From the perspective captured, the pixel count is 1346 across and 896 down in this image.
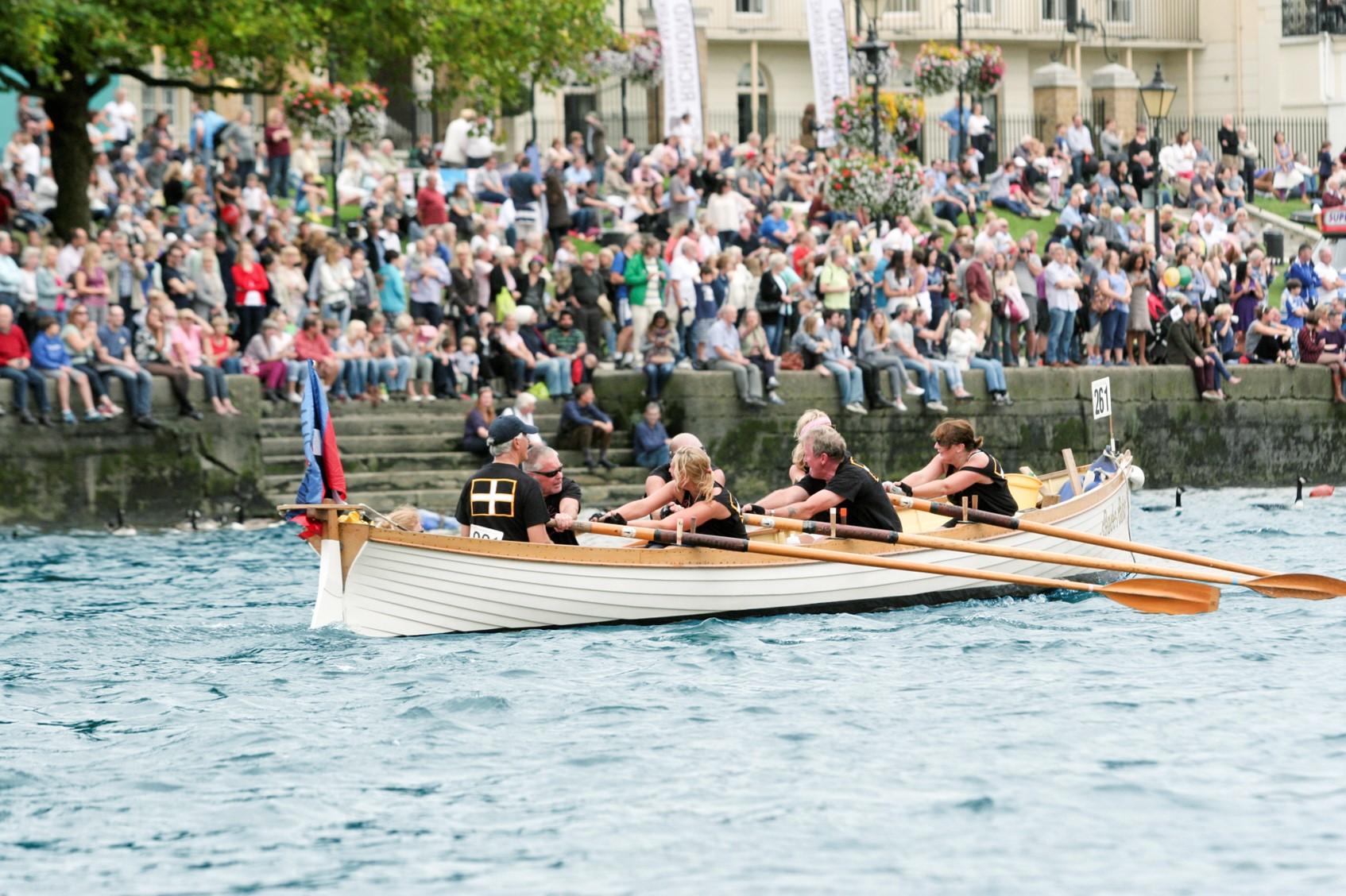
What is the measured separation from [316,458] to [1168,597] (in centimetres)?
604

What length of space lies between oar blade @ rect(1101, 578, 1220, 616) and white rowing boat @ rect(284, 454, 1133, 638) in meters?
1.09

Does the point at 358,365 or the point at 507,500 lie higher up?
the point at 358,365

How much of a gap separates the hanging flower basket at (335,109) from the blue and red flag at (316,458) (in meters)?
11.8

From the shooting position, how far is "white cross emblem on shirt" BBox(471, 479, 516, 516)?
47.5ft

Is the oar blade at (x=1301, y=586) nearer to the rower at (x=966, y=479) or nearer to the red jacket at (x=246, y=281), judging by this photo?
the rower at (x=966, y=479)

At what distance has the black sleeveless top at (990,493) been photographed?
1666 cm

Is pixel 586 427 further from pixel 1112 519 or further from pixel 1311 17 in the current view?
pixel 1311 17

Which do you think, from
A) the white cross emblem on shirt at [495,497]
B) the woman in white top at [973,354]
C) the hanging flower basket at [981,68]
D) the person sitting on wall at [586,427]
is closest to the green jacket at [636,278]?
the person sitting on wall at [586,427]

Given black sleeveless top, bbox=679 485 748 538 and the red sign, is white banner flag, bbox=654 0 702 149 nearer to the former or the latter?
the red sign

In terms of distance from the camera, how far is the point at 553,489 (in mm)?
15383

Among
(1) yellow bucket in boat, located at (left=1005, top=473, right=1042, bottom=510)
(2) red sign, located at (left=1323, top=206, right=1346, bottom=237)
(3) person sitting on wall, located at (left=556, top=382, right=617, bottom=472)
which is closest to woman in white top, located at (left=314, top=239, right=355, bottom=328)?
(3) person sitting on wall, located at (left=556, top=382, right=617, bottom=472)

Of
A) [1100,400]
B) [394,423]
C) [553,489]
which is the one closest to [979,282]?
[1100,400]

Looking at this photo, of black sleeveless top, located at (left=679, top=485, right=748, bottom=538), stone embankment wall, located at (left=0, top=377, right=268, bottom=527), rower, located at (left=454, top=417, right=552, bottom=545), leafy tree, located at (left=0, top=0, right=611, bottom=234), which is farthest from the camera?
leafy tree, located at (left=0, top=0, right=611, bottom=234)

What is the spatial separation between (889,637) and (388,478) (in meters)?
9.72
